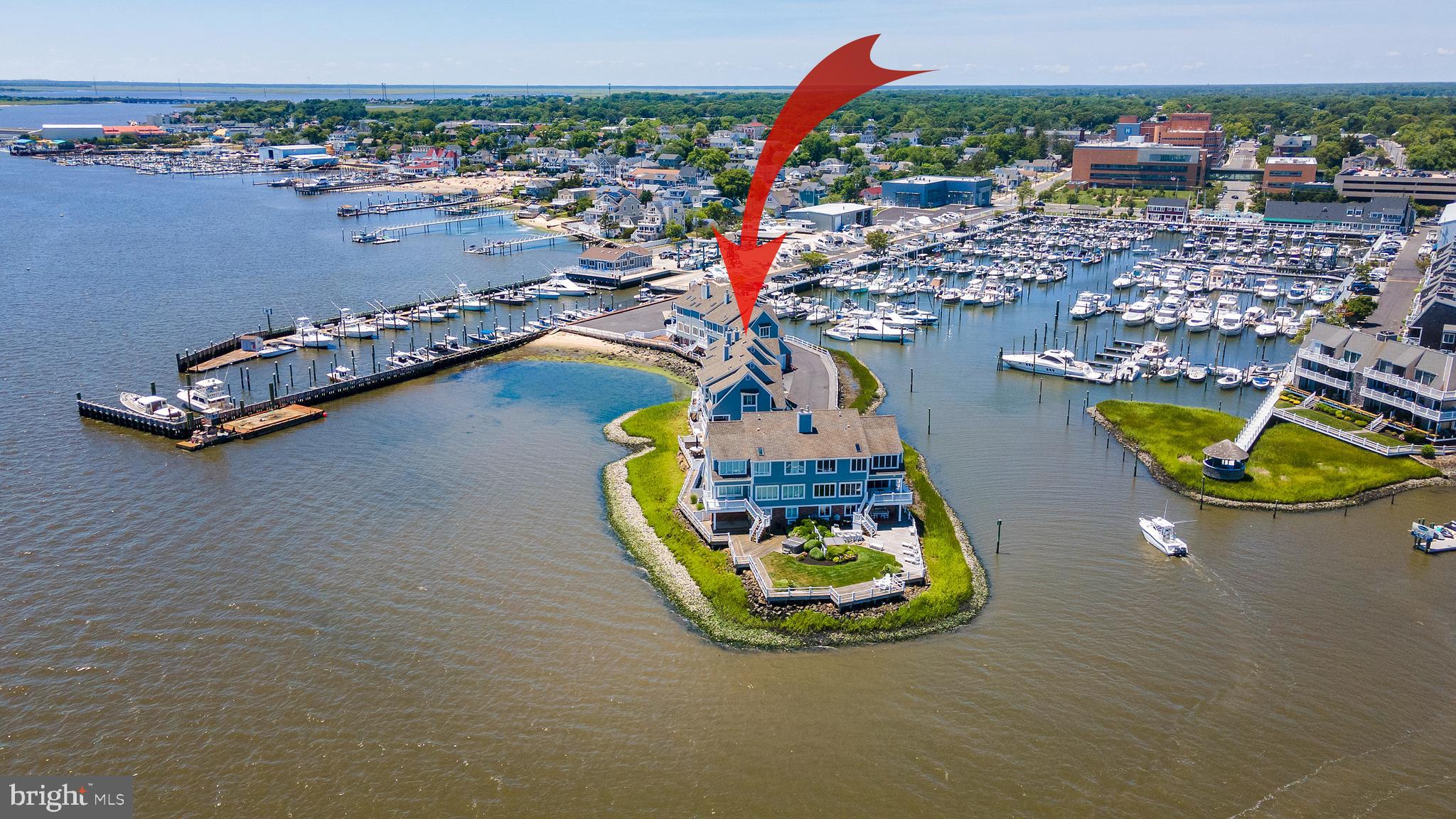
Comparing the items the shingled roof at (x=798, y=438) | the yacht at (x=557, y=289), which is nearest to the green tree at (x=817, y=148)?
the yacht at (x=557, y=289)

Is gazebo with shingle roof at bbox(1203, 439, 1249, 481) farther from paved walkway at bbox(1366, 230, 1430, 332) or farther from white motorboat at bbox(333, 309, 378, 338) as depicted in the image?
white motorboat at bbox(333, 309, 378, 338)

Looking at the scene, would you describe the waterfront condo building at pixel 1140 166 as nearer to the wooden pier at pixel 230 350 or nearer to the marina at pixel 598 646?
the marina at pixel 598 646

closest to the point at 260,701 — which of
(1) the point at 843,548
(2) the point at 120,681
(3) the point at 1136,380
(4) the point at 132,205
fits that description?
(2) the point at 120,681

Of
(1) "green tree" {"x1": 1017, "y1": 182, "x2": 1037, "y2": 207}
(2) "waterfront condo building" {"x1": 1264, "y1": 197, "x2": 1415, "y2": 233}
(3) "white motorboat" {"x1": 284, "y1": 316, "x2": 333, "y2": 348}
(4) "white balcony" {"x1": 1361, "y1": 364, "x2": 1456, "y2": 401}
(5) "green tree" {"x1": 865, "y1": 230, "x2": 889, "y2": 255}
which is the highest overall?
(1) "green tree" {"x1": 1017, "y1": 182, "x2": 1037, "y2": 207}

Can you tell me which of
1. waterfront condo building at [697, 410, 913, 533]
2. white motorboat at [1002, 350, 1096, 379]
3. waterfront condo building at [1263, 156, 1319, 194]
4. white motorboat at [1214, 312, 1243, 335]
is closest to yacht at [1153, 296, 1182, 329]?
white motorboat at [1214, 312, 1243, 335]

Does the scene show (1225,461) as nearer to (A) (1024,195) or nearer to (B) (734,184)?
(B) (734,184)

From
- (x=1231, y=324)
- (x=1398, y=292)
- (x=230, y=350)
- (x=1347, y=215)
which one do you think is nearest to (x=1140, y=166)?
(x=1347, y=215)
